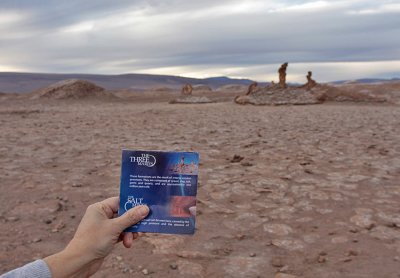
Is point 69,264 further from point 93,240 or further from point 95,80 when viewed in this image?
point 95,80

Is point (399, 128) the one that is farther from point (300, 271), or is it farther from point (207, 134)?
point (300, 271)

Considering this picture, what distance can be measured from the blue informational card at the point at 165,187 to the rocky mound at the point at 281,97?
16140 mm

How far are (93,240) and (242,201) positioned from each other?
3.03 meters

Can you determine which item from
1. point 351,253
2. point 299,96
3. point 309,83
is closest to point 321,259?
point 351,253

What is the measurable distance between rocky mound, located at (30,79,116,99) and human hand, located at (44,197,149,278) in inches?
818

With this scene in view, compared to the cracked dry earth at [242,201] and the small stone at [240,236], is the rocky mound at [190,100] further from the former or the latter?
the small stone at [240,236]

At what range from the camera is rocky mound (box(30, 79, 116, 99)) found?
72.5 feet

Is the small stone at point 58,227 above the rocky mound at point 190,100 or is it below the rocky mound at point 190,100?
below

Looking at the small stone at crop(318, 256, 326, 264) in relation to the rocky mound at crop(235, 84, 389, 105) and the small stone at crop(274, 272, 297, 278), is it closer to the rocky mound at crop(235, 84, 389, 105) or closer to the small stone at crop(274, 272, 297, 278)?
the small stone at crop(274, 272, 297, 278)

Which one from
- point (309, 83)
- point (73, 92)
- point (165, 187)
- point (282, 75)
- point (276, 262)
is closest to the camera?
point (165, 187)

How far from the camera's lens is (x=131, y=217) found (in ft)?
6.42

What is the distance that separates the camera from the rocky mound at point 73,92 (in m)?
22.1

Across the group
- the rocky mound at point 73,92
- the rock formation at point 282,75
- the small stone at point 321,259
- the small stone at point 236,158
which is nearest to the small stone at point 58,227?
the small stone at point 321,259

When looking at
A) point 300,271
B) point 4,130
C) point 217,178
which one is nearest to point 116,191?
point 217,178
